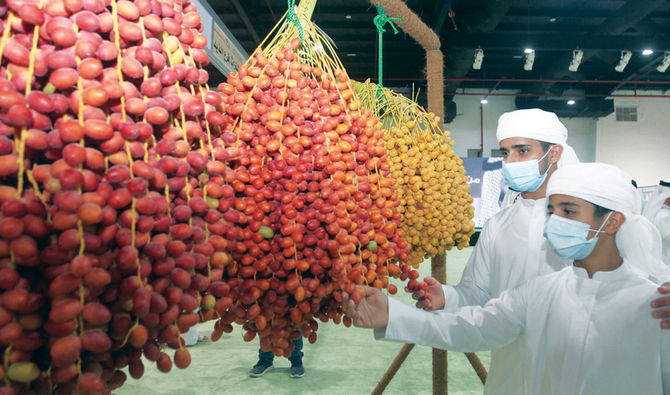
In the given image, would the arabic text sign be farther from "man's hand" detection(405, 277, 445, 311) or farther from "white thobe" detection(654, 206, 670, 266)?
"white thobe" detection(654, 206, 670, 266)

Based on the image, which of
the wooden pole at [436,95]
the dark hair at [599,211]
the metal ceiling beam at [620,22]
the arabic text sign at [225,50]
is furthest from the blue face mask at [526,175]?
the metal ceiling beam at [620,22]

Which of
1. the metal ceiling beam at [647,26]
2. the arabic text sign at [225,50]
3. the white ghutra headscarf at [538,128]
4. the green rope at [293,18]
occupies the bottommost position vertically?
the white ghutra headscarf at [538,128]

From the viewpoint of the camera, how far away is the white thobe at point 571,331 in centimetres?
125

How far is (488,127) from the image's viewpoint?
13.4m

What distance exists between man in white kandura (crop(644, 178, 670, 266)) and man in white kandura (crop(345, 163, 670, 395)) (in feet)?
7.60

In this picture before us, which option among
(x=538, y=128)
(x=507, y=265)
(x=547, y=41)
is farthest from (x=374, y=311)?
(x=547, y=41)

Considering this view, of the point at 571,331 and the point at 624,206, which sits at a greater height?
the point at 624,206

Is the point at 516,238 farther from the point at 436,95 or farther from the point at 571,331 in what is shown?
the point at 436,95

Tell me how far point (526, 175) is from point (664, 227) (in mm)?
2568

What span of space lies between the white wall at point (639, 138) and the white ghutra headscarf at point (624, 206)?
45.2 ft

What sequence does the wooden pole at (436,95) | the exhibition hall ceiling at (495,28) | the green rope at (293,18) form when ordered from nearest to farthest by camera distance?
the green rope at (293,18) < the wooden pole at (436,95) < the exhibition hall ceiling at (495,28)

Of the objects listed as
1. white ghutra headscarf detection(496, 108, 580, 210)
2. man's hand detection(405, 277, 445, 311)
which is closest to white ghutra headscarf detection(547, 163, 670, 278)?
white ghutra headscarf detection(496, 108, 580, 210)

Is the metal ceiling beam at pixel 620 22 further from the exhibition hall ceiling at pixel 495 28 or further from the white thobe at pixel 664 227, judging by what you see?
the white thobe at pixel 664 227

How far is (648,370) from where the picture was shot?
123 cm
